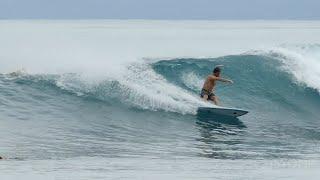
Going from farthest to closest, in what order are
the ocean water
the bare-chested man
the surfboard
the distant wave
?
the distant wave, the bare-chested man, the surfboard, the ocean water

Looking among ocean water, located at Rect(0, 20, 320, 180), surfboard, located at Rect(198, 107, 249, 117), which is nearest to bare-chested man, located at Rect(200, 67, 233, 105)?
ocean water, located at Rect(0, 20, 320, 180)

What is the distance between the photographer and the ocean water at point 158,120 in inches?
631

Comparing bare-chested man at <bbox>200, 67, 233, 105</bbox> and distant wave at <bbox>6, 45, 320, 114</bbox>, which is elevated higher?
distant wave at <bbox>6, 45, 320, 114</bbox>

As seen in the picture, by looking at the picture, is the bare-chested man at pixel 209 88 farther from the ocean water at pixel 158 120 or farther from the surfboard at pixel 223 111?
the surfboard at pixel 223 111

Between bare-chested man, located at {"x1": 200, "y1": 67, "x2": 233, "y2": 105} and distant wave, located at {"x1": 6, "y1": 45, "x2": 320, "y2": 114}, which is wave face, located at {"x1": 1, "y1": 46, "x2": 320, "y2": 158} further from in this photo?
bare-chested man, located at {"x1": 200, "y1": 67, "x2": 233, "y2": 105}

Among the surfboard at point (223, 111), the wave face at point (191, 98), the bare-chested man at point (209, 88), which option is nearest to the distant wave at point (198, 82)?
the wave face at point (191, 98)

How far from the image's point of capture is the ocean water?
1603 cm

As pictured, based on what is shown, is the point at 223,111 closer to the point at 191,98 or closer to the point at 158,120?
the point at 158,120

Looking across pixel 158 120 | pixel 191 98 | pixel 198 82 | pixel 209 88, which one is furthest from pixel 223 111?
pixel 198 82

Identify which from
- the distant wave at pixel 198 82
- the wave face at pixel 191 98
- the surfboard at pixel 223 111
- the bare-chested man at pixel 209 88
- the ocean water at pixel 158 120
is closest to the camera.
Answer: the ocean water at pixel 158 120

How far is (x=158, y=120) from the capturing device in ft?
75.4

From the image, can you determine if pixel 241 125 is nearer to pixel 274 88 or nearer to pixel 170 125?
pixel 170 125

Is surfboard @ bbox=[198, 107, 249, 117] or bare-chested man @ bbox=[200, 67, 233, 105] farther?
bare-chested man @ bbox=[200, 67, 233, 105]

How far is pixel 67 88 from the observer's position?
2589 centimetres
